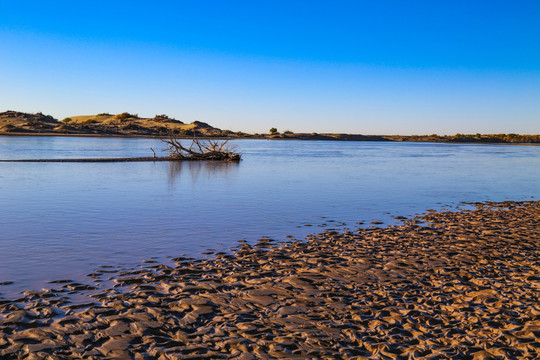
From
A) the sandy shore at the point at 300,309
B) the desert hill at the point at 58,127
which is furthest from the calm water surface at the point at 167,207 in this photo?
the desert hill at the point at 58,127

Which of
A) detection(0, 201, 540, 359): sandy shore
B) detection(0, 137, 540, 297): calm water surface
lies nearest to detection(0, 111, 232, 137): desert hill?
detection(0, 137, 540, 297): calm water surface

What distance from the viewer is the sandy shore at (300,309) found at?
15.8 ft

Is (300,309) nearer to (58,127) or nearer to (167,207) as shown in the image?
(167,207)

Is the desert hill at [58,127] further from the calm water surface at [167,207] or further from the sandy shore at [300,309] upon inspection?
the sandy shore at [300,309]

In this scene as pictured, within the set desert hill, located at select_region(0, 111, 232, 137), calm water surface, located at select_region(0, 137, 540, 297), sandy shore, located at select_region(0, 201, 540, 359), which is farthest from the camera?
desert hill, located at select_region(0, 111, 232, 137)

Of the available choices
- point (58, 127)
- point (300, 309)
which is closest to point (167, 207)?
point (300, 309)

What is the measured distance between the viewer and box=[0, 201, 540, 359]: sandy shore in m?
4.80

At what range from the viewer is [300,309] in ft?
19.5

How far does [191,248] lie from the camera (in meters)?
9.02

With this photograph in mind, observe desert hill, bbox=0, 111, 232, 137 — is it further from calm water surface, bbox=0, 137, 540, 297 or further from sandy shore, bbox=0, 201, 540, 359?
sandy shore, bbox=0, 201, 540, 359

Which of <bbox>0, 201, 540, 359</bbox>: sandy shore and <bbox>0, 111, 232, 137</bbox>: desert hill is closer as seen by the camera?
Answer: <bbox>0, 201, 540, 359</bbox>: sandy shore

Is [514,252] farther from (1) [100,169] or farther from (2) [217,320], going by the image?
(1) [100,169]

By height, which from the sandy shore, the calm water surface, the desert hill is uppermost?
the desert hill

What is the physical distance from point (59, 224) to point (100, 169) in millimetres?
15640
